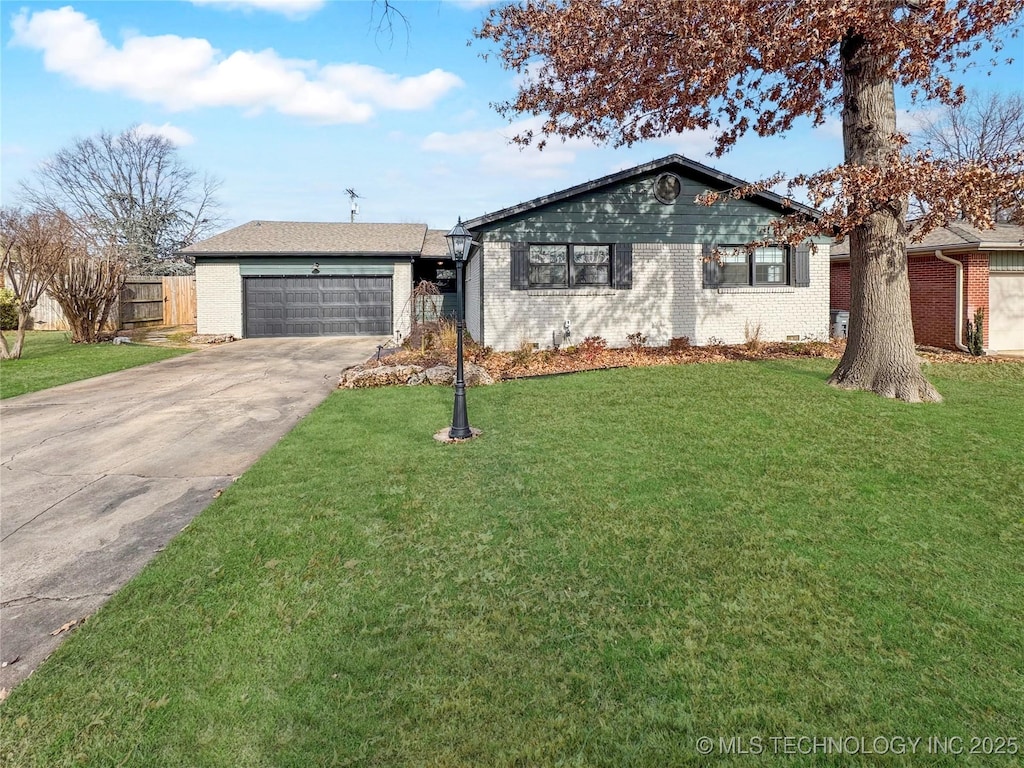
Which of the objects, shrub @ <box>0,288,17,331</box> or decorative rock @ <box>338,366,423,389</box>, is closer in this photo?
decorative rock @ <box>338,366,423,389</box>

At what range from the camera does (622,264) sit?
12.6 metres

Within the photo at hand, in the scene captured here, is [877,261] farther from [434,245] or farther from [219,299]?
[219,299]

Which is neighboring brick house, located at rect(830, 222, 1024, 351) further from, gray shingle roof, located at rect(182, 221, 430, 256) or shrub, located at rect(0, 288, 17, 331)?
shrub, located at rect(0, 288, 17, 331)

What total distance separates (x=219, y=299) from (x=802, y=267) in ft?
56.8

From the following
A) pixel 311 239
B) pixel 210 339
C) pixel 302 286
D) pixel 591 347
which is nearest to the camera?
pixel 591 347

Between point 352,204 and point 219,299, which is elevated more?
point 352,204

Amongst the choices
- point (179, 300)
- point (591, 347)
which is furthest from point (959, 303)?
point (179, 300)

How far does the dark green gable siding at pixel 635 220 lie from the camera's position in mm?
12242

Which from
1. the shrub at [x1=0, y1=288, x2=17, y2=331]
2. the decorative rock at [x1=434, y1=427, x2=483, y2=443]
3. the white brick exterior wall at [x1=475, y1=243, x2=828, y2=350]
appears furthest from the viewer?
the shrub at [x1=0, y1=288, x2=17, y2=331]

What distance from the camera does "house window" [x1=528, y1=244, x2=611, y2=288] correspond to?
12469 millimetres

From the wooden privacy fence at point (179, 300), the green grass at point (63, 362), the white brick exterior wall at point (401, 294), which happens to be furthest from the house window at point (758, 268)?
the wooden privacy fence at point (179, 300)

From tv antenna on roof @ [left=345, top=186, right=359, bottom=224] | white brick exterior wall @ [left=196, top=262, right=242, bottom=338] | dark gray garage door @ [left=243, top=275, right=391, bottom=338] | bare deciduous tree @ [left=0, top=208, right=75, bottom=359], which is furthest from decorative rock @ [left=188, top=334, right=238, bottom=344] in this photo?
tv antenna on roof @ [left=345, top=186, right=359, bottom=224]

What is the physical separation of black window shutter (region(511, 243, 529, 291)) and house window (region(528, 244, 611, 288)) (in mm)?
191

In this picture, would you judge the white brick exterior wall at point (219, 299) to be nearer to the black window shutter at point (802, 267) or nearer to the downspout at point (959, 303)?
the black window shutter at point (802, 267)
